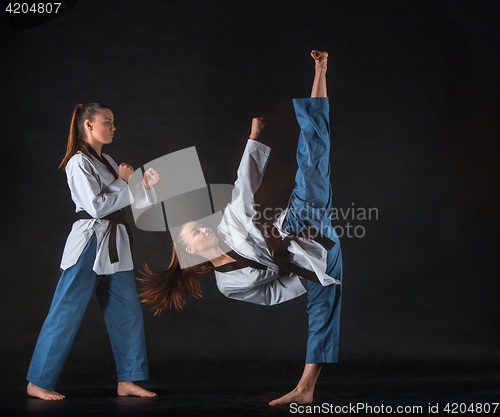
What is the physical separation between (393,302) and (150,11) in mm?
2536

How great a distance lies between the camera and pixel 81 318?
7.78ft

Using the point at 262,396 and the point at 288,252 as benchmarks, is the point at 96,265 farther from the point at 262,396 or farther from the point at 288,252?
the point at 262,396

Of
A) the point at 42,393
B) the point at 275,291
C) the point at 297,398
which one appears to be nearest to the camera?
the point at 297,398

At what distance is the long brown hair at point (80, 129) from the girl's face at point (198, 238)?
650mm

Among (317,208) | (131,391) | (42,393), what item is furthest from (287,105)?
(42,393)

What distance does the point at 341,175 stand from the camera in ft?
10.4

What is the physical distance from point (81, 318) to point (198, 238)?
71 cm

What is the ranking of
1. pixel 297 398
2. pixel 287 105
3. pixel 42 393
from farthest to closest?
pixel 287 105, pixel 42 393, pixel 297 398

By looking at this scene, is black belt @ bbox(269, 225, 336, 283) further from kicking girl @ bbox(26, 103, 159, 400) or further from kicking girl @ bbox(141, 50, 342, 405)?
kicking girl @ bbox(26, 103, 159, 400)

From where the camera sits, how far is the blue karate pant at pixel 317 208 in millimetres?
2221

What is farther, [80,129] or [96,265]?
[80,129]

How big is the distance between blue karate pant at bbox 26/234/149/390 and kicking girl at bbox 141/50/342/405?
1.67 ft

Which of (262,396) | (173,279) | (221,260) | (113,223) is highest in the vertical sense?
(113,223)

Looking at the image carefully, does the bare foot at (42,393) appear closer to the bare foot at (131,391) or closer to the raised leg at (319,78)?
the bare foot at (131,391)
